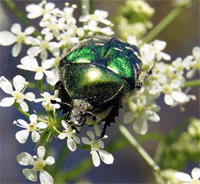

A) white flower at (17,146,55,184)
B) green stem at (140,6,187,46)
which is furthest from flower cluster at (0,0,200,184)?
green stem at (140,6,187,46)

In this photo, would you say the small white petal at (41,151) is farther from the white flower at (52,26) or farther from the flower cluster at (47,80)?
the white flower at (52,26)

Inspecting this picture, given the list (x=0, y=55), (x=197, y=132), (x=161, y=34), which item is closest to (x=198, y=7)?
(x=161, y=34)

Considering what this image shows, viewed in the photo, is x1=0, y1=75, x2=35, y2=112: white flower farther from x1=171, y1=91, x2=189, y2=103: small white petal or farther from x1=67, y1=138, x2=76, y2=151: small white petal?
x1=171, y1=91, x2=189, y2=103: small white petal

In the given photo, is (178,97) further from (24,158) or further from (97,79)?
(24,158)

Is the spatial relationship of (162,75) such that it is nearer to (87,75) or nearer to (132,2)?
(87,75)

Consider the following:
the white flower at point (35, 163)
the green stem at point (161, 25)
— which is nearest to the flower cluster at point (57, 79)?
the white flower at point (35, 163)

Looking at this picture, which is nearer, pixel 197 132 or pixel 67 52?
pixel 67 52

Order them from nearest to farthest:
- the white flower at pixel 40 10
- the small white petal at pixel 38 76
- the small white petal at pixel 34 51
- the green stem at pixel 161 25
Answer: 1. the small white petal at pixel 38 76
2. the small white petal at pixel 34 51
3. the white flower at pixel 40 10
4. the green stem at pixel 161 25

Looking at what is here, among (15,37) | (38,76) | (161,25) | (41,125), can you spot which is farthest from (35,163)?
(161,25)
